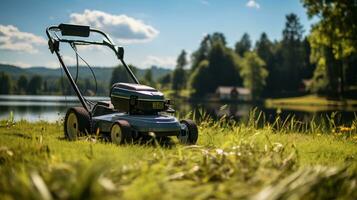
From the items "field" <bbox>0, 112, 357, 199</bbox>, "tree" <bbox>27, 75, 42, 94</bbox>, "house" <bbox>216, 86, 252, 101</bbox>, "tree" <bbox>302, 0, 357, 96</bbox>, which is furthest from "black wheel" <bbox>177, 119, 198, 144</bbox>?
"tree" <bbox>27, 75, 42, 94</bbox>

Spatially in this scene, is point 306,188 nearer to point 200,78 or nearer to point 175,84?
point 200,78

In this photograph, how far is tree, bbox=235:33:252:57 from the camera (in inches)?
5121

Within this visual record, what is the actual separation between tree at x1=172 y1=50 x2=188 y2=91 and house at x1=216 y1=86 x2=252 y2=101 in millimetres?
26718

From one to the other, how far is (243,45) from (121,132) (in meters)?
129

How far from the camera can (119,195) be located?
3484 mm

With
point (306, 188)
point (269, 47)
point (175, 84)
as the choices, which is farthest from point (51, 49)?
point (175, 84)

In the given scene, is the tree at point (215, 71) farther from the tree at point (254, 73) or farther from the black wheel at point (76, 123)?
the black wheel at point (76, 123)

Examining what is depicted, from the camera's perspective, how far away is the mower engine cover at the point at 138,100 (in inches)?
325

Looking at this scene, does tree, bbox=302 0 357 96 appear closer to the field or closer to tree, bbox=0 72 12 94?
the field

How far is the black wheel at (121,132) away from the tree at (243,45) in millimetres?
123551

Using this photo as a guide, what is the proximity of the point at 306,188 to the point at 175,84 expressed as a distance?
128 metres

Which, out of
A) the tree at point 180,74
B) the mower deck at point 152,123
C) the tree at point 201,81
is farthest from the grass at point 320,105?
the tree at point 180,74

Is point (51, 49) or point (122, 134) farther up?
point (51, 49)

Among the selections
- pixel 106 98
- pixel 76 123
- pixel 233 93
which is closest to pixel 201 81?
pixel 233 93
